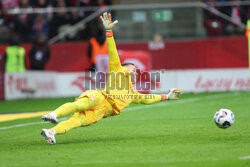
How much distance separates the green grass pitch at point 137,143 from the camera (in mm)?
7125

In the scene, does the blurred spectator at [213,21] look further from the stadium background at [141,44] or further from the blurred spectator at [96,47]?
the blurred spectator at [96,47]

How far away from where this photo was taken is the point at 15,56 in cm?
2242

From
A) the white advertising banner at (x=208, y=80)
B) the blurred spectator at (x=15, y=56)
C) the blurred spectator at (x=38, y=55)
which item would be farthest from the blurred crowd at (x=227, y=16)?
the blurred spectator at (x=15, y=56)

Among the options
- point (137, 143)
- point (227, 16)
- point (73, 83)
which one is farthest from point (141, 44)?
point (137, 143)

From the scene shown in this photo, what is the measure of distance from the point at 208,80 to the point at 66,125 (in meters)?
14.6

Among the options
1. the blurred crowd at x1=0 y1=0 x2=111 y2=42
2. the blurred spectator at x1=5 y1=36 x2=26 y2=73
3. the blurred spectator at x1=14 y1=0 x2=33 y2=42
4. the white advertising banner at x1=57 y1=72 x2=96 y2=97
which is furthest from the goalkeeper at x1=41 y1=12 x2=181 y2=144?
the blurred spectator at x1=14 y1=0 x2=33 y2=42

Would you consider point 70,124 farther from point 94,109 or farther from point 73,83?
point 73,83

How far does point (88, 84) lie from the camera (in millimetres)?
22594

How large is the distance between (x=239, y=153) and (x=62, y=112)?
9.18 ft

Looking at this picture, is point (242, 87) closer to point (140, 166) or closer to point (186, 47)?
point (186, 47)

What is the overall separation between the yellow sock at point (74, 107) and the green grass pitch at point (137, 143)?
0.56 metres

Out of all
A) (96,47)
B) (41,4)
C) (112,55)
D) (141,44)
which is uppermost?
(41,4)

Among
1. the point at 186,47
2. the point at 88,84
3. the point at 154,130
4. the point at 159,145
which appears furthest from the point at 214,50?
the point at 159,145

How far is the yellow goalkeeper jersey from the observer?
9305 mm
